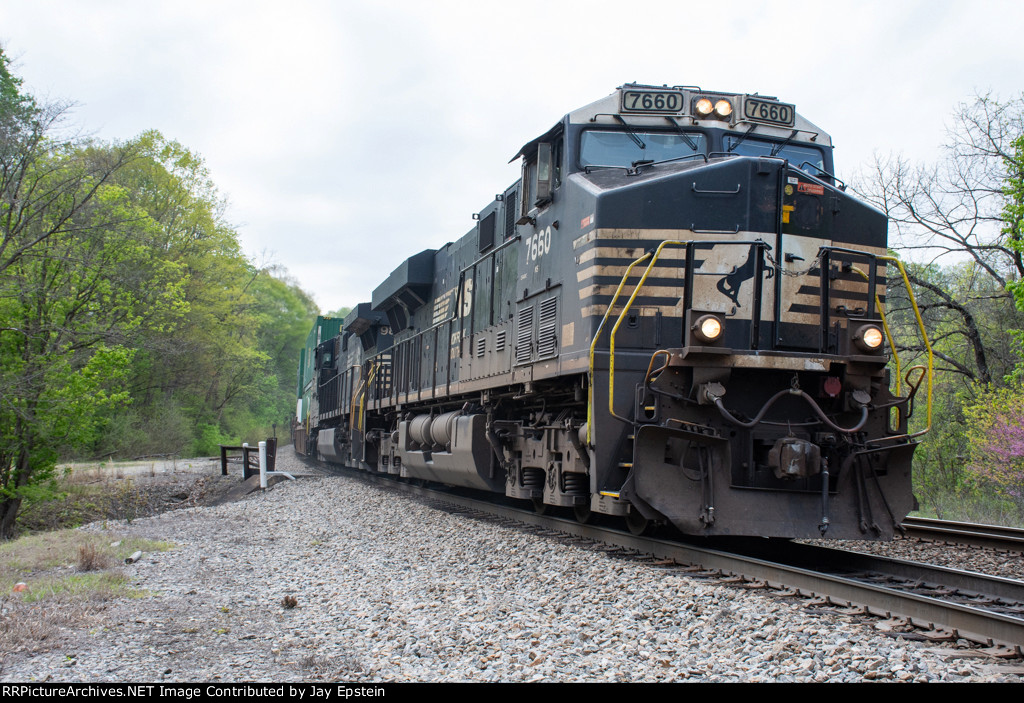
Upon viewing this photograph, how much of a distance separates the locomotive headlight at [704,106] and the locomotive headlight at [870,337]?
2429mm

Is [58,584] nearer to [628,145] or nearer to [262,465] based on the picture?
[628,145]

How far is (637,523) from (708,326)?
2234 millimetres

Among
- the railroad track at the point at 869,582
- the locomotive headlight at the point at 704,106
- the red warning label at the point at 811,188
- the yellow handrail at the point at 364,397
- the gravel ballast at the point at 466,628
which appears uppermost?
the locomotive headlight at the point at 704,106

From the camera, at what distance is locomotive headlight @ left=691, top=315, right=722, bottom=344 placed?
19.9ft

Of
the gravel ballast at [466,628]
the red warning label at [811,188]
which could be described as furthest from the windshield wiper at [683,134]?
the gravel ballast at [466,628]

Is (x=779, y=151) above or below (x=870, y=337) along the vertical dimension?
above

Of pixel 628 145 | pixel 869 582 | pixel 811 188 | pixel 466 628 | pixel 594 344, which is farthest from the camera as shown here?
pixel 628 145

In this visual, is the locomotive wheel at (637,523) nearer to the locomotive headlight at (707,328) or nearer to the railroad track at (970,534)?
the locomotive headlight at (707,328)

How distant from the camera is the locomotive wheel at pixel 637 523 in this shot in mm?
7355

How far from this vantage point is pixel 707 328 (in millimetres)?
6074

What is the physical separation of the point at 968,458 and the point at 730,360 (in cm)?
1474

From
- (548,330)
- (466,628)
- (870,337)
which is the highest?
(548,330)

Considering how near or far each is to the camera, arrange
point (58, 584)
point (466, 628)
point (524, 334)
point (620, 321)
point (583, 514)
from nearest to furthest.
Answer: point (466, 628) → point (58, 584) → point (620, 321) → point (583, 514) → point (524, 334)

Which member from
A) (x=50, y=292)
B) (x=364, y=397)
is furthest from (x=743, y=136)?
(x=50, y=292)
